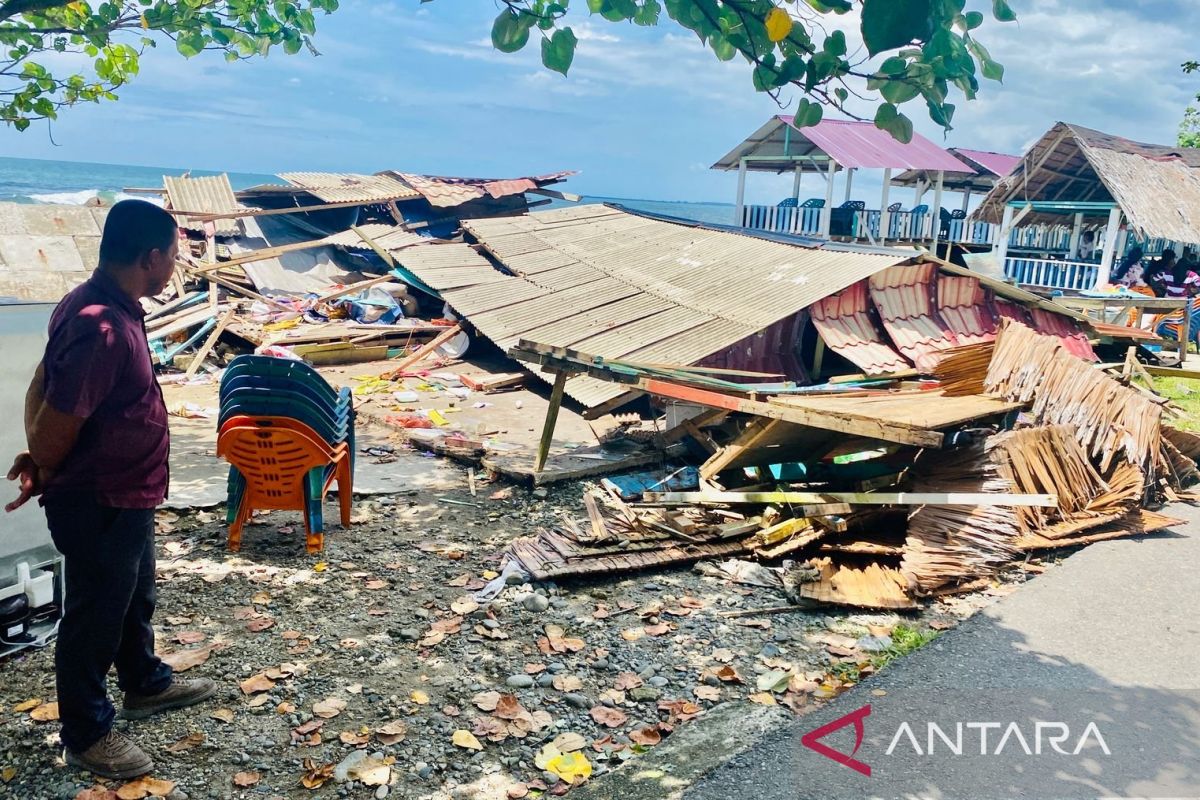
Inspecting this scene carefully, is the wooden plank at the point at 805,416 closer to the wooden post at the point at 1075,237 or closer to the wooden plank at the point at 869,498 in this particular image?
the wooden plank at the point at 869,498

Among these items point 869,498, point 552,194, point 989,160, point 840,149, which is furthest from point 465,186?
point 989,160

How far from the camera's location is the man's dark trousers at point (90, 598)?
2.83 metres

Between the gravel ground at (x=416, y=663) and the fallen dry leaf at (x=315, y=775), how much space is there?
0.01 m

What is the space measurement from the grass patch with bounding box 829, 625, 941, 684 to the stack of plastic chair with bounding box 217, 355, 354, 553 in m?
3.19

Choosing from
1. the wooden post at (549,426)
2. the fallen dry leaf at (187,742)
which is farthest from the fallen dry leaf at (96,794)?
the wooden post at (549,426)

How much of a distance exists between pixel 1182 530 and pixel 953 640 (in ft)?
10.2

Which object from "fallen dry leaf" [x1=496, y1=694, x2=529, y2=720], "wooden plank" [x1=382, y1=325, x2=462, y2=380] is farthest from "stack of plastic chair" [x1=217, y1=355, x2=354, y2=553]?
"wooden plank" [x1=382, y1=325, x2=462, y2=380]

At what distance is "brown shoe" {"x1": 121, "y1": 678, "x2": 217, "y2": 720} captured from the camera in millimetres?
3279

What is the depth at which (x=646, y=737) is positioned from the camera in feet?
11.1

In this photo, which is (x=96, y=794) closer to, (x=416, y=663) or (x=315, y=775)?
(x=315, y=775)

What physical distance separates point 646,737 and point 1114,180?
60.7ft

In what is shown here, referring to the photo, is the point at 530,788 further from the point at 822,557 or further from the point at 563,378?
the point at 563,378

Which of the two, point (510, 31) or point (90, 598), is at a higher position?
point (510, 31)

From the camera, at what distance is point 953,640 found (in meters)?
4.14
